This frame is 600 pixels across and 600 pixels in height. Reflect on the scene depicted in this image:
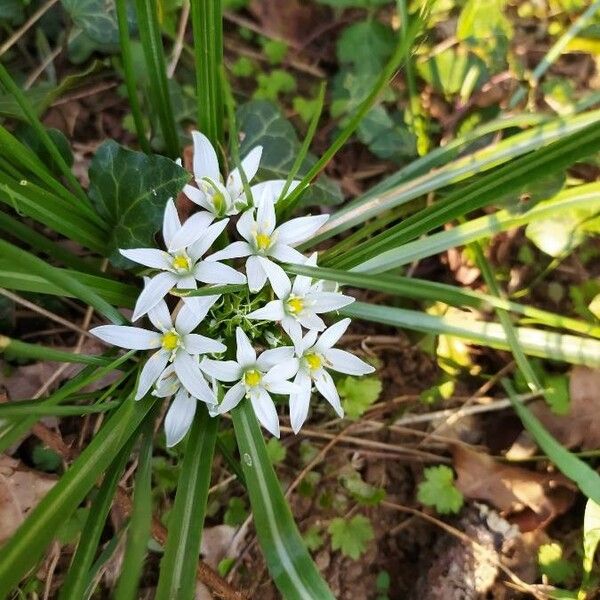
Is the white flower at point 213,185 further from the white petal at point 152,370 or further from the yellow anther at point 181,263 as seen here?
the white petal at point 152,370

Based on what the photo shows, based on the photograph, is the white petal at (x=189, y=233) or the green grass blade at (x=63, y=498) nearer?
the green grass blade at (x=63, y=498)

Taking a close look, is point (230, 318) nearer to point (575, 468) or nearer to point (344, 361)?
point (344, 361)

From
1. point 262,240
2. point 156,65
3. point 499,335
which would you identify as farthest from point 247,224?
point 499,335

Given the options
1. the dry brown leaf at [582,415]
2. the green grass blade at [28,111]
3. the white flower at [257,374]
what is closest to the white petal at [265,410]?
the white flower at [257,374]

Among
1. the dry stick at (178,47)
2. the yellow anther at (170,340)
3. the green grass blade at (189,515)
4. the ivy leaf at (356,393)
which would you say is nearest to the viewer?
the green grass blade at (189,515)

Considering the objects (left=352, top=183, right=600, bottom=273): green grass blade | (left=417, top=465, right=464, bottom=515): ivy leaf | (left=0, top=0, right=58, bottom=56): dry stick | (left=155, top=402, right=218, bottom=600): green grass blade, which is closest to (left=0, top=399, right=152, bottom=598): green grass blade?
(left=155, top=402, right=218, bottom=600): green grass blade

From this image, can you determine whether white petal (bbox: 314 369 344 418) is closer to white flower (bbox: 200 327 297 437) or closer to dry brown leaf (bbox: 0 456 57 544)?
white flower (bbox: 200 327 297 437)

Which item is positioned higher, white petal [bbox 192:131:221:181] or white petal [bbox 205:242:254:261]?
white petal [bbox 192:131:221:181]

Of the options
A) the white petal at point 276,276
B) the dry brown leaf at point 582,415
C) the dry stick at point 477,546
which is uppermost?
the white petal at point 276,276

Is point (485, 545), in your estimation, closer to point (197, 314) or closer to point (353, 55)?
point (197, 314)
